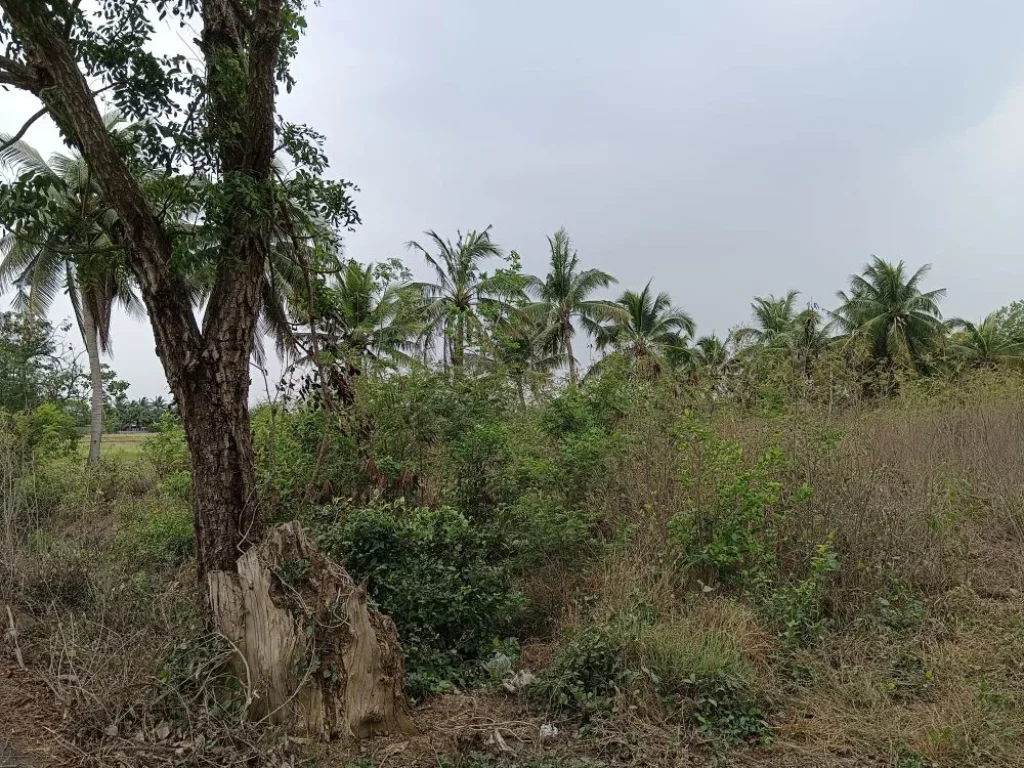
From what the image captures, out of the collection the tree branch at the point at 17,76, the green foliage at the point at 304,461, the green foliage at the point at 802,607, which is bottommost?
the green foliage at the point at 802,607

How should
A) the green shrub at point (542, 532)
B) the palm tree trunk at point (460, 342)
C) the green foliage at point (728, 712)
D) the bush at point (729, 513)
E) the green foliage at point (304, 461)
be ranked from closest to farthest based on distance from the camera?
1. the green foliage at point (728, 712)
2. the bush at point (729, 513)
3. the green shrub at point (542, 532)
4. the green foliage at point (304, 461)
5. the palm tree trunk at point (460, 342)

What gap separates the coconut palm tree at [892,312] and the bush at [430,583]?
1003 inches

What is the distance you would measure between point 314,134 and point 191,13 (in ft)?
3.45

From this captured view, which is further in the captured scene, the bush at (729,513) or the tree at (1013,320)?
the tree at (1013,320)

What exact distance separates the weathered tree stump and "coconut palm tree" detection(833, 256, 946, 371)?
26.8 m

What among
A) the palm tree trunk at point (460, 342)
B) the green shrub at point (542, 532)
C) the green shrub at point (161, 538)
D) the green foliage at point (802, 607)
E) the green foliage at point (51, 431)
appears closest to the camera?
the green foliage at point (802, 607)

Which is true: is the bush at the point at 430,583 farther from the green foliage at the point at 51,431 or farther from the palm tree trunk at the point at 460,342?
the green foliage at the point at 51,431

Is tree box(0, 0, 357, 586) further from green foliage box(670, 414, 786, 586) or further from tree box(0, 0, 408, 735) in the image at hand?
green foliage box(670, 414, 786, 586)

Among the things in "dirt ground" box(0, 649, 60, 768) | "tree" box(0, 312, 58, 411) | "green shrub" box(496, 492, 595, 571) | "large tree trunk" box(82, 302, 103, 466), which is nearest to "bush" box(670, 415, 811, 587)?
"green shrub" box(496, 492, 595, 571)

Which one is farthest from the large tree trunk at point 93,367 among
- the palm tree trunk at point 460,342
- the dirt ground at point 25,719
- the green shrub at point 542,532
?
the green shrub at point 542,532

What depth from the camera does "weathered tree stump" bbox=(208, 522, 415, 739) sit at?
10.8 ft

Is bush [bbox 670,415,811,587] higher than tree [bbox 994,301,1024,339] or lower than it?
lower

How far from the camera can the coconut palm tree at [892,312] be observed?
86.3 ft

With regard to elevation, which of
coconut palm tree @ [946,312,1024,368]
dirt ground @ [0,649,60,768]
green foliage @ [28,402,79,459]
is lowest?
dirt ground @ [0,649,60,768]
